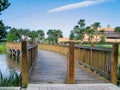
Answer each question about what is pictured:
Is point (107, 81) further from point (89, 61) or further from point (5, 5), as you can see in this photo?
point (5, 5)

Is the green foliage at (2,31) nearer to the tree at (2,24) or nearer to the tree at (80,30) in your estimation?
the tree at (2,24)

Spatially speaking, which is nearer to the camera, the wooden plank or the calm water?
the wooden plank

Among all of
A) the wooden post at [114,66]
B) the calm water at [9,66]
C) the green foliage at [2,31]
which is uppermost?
the green foliage at [2,31]

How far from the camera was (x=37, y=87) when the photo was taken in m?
8.72

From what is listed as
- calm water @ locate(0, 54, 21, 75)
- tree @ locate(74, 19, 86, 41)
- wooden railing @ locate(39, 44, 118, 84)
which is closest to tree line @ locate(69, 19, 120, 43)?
tree @ locate(74, 19, 86, 41)

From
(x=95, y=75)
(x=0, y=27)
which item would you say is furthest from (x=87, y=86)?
(x=0, y=27)

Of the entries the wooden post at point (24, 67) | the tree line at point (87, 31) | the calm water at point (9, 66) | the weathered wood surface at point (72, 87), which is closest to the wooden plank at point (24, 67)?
the wooden post at point (24, 67)

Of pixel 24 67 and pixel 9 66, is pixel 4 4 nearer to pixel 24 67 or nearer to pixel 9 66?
pixel 24 67

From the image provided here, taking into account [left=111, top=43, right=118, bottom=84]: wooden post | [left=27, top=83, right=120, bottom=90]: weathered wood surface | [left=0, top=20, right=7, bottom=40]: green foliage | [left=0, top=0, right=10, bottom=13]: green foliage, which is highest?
[left=0, top=0, right=10, bottom=13]: green foliage

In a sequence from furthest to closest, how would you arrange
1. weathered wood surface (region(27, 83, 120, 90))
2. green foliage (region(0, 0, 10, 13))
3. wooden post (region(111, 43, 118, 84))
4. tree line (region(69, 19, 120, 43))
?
1. tree line (region(69, 19, 120, 43))
2. green foliage (region(0, 0, 10, 13))
3. wooden post (region(111, 43, 118, 84))
4. weathered wood surface (region(27, 83, 120, 90))

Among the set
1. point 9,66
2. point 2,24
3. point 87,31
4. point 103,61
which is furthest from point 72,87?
point 87,31

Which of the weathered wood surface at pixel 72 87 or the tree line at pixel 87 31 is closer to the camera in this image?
the weathered wood surface at pixel 72 87

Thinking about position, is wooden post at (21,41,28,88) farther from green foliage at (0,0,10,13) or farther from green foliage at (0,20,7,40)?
green foliage at (0,0,10,13)

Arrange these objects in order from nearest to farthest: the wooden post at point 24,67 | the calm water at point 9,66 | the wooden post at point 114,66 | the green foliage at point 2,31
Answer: the wooden post at point 24,67
the wooden post at point 114,66
the green foliage at point 2,31
the calm water at point 9,66
